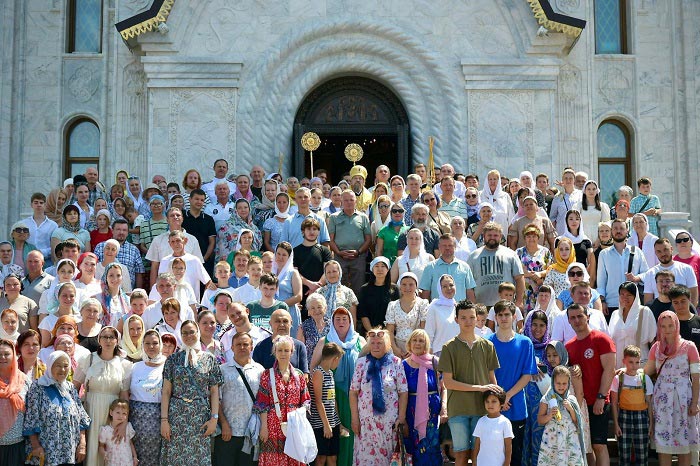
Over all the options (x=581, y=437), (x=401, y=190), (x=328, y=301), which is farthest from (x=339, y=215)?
(x=581, y=437)

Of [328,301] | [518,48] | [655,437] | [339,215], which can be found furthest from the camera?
[518,48]

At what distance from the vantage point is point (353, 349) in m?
12.4

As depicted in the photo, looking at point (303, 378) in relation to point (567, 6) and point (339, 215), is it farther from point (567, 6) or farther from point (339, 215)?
point (567, 6)

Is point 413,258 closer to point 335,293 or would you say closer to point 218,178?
point 335,293

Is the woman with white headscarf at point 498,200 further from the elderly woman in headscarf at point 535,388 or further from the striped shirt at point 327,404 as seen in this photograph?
the striped shirt at point 327,404

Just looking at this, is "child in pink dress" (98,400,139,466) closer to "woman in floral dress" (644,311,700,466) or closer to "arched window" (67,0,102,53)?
"woman in floral dress" (644,311,700,466)

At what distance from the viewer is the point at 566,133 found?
22.0 m

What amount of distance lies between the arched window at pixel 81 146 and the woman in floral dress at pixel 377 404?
12425mm

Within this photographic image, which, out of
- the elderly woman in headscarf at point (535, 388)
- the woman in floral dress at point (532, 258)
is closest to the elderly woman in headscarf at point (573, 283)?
the woman in floral dress at point (532, 258)

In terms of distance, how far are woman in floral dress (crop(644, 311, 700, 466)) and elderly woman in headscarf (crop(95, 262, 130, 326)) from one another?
6458 mm

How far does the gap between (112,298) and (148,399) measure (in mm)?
2401

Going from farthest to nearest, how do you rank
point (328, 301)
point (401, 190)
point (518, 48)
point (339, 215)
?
point (518, 48)
point (401, 190)
point (339, 215)
point (328, 301)

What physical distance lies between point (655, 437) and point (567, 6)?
1166 centimetres

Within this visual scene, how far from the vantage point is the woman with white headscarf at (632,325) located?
1327cm
